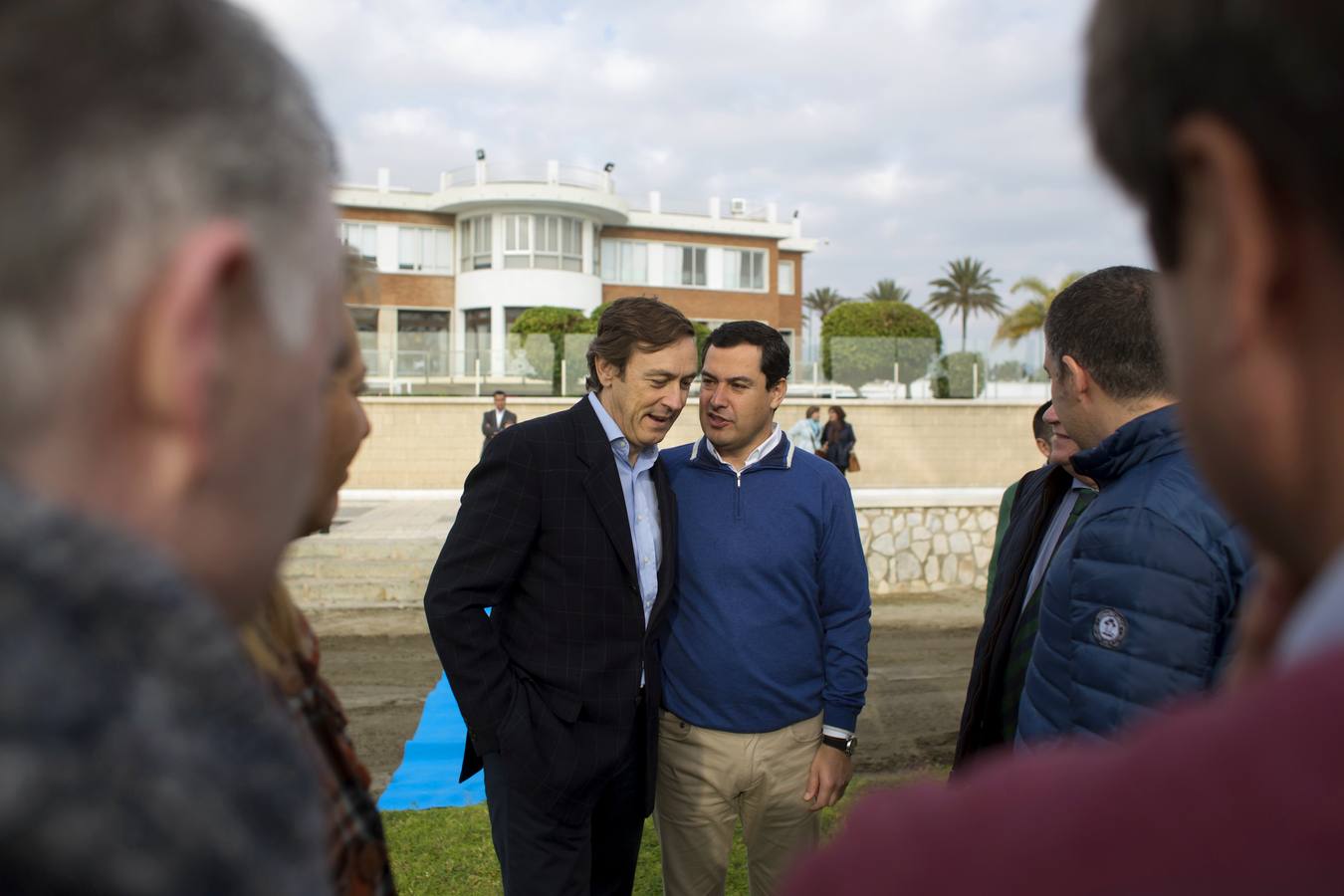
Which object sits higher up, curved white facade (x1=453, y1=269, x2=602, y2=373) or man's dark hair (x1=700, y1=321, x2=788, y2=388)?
curved white facade (x1=453, y1=269, x2=602, y2=373)

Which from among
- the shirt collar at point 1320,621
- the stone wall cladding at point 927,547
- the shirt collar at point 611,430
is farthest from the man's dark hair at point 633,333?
the stone wall cladding at point 927,547

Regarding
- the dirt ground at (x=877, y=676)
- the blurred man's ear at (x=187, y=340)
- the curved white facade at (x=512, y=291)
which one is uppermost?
the curved white facade at (x=512, y=291)

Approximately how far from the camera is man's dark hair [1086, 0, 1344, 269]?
583 millimetres

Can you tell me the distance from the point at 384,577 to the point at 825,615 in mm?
8142

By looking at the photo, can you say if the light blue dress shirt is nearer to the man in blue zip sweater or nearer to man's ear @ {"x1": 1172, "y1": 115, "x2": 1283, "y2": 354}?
the man in blue zip sweater

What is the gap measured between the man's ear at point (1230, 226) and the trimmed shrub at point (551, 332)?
2306 centimetres

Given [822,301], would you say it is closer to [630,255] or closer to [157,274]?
[630,255]

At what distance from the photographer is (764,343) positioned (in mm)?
4371

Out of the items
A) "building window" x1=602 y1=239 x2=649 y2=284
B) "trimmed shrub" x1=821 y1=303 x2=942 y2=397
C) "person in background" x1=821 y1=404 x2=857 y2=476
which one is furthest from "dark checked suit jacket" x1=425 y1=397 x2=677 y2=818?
"building window" x1=602 y1=239 x2=649 y2=284

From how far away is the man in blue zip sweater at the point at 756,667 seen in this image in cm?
381

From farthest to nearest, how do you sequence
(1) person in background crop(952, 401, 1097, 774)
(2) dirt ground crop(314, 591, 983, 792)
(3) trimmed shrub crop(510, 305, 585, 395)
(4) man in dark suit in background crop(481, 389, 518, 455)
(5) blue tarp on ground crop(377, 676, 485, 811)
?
(3) trimmed shrub crop(510, 305, 585, 395) < (4) man in dark suit in background crop(481, 389, 518, 455) < (2) dirt ground crop(314, 591, 983, 792) < (5) blue tarp on ground crop(377, 676, 485, 811) < (1) person in background crop(952, 401, 1097, 774)

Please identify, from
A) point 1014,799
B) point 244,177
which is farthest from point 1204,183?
point 244,177

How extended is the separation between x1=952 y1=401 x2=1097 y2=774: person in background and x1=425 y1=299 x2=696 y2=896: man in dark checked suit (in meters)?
1.18

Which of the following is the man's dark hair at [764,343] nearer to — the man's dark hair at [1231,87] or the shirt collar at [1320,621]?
the man's dark hair at [1231,87]
